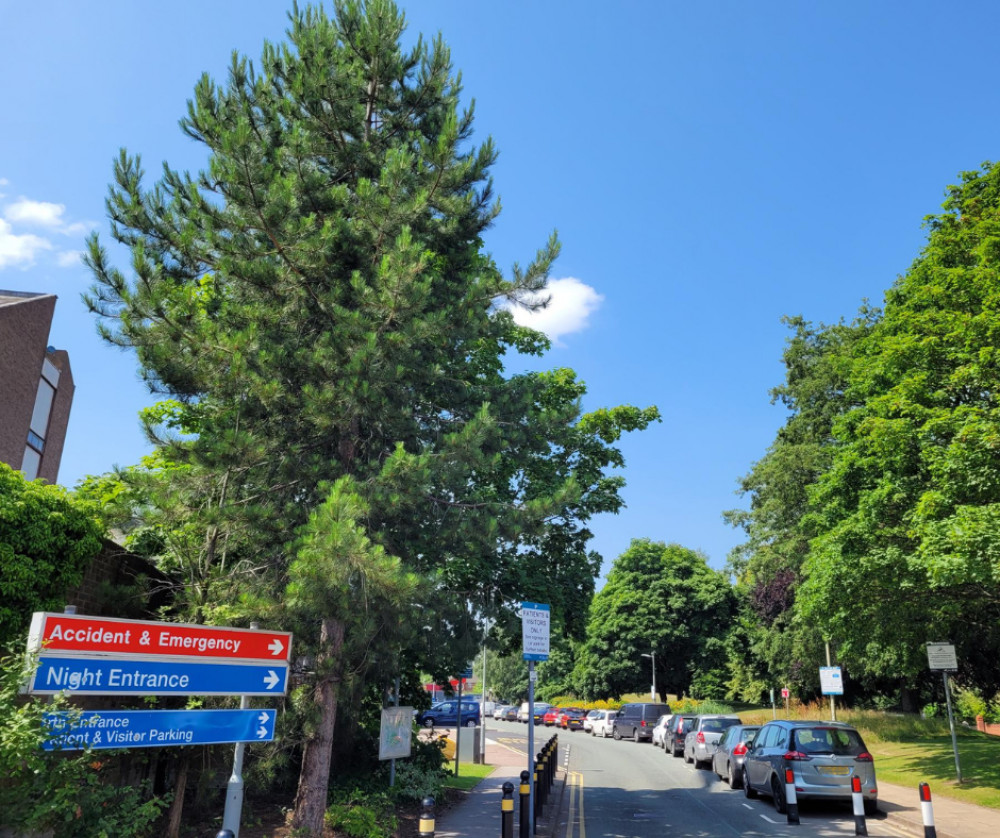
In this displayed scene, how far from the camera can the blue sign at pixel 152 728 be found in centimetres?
688

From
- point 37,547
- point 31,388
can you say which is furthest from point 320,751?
point 31,388

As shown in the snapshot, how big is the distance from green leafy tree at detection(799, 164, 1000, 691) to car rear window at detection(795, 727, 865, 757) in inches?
135

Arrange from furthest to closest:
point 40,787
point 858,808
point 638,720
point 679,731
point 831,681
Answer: point 638,720 < point 679,731 < point 831,681 < point 858,808 < point 40,787

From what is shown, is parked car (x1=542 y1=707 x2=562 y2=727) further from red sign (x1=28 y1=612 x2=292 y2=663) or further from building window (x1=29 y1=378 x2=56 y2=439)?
red sign (x1=28 y1=612 x2=292 y2=663)

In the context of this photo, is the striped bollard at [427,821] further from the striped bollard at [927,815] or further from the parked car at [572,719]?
the parked car at [572,719]

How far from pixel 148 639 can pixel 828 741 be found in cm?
1212

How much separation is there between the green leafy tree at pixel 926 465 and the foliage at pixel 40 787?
13701 mm

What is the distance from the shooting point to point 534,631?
11.0 metres

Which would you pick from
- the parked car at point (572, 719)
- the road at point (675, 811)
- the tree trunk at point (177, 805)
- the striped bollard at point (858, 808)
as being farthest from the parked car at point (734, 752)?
the parked car at point (572, 719)

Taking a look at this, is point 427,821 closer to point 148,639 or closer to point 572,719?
point 148,639

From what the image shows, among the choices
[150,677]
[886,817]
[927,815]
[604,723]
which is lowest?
[604,723]

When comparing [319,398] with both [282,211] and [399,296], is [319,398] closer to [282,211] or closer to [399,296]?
[399,296]

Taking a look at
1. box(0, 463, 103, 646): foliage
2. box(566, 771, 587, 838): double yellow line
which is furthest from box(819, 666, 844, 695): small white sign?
box(0, 463, 103, 646): foliage

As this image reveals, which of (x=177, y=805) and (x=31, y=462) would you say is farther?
(x=31, y=462)
